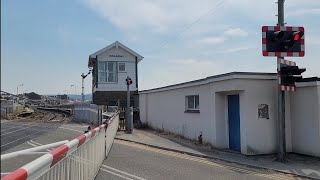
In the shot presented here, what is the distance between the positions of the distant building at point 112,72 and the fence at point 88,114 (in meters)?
3.57

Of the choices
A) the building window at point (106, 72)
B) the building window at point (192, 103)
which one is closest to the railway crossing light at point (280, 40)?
the building window at point (192, 103)

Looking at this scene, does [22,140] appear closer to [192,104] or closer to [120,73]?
[192,104]

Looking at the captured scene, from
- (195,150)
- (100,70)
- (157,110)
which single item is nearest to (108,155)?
(195,150)

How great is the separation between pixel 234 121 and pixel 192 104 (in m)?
4.21

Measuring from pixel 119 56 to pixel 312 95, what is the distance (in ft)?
96.3

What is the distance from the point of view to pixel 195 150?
1479cm

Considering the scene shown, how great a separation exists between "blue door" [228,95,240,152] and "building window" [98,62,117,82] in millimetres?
25970

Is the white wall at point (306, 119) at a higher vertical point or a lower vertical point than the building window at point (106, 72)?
lower

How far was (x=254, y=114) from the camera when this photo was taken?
13953 millimetres

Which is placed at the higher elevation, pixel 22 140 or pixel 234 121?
pixel 234 121

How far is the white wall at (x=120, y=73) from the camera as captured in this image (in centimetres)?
4016

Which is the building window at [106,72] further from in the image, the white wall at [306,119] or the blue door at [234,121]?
the white wall at [306,119]

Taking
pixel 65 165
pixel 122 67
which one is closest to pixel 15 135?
pixel 65 165

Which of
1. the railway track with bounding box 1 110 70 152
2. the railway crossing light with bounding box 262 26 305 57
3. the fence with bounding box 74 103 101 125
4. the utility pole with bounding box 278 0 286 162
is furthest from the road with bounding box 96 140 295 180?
the fence with bounding box 74 103 101 125
